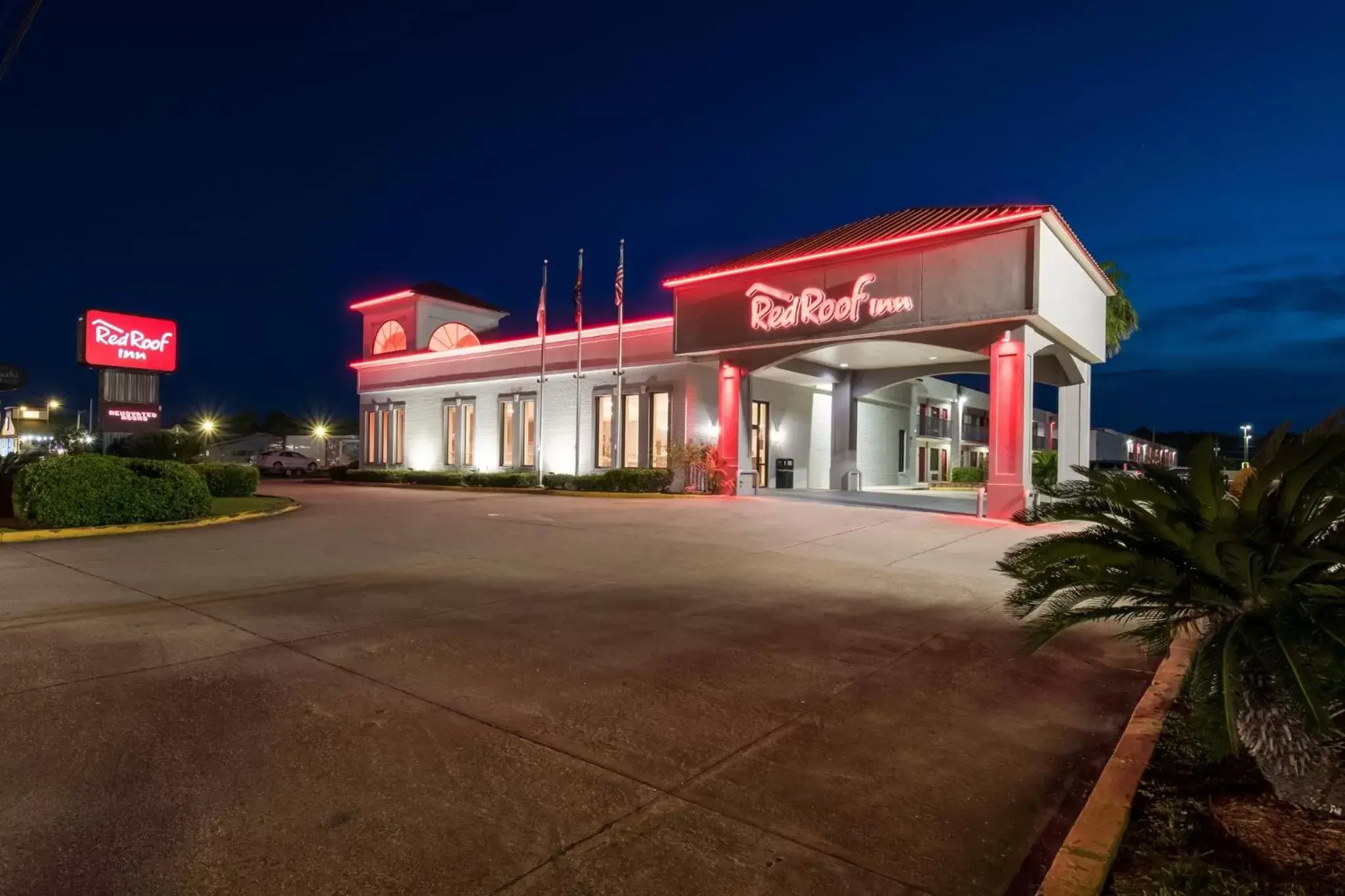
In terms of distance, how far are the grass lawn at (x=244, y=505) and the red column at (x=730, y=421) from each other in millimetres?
12340

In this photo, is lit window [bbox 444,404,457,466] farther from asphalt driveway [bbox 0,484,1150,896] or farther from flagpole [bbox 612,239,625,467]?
asphalt driveway [bbox 0,484,1150,896]

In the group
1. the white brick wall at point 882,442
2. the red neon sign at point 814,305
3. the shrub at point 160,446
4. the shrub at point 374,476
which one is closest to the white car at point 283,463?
the shrub at point 374,476

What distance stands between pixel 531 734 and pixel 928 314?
17272 mm

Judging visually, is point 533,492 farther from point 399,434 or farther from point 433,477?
point 399,434

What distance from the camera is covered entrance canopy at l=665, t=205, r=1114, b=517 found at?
18.8 meters

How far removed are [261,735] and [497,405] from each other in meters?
29.2

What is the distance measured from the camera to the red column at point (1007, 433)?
61.4ft

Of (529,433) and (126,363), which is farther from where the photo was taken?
(529,433)

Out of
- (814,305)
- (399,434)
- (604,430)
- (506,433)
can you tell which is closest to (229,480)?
(506,433)

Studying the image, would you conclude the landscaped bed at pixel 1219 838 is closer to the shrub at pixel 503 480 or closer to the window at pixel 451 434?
the shrub at pixel 503 480

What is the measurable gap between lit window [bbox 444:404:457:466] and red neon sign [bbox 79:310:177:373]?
469 inches

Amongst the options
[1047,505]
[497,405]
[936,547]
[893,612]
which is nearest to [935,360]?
[936,547]

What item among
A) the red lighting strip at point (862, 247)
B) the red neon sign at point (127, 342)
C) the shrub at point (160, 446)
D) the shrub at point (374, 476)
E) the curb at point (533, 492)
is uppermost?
the red lighting strip at point (862, 247)

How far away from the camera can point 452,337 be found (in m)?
39.3
